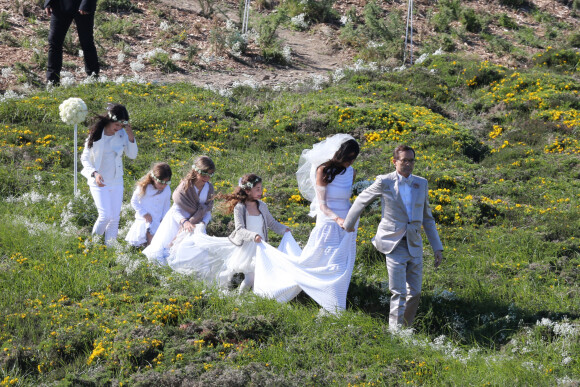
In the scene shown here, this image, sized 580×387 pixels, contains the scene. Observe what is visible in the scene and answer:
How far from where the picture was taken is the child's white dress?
7.91 metres

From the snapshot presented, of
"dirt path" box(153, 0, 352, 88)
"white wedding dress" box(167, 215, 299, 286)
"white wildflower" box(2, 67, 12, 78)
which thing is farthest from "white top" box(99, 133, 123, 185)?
"white wildflower" box(2, 67, 12, 78)

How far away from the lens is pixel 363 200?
19.8ft

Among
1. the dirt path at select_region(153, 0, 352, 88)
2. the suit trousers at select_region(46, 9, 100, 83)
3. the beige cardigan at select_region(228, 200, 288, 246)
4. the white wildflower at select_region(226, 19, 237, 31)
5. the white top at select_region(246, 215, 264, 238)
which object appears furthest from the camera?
the white wildflower at select_region(226, 19, 237, 31)

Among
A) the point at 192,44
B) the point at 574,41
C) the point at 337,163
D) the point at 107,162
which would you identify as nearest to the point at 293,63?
the point at 192,44

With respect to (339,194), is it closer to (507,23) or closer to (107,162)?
(107,162)

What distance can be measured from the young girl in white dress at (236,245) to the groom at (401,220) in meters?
1.26

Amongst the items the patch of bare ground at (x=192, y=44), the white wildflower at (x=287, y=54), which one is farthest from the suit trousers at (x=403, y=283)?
the white wildflower at (x=287, y=54)

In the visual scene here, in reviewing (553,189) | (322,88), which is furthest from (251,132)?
(553,189)

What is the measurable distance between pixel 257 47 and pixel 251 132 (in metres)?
5.61

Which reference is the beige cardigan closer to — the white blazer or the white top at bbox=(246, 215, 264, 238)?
the white top at bbox=(246, 215, 264, 238)

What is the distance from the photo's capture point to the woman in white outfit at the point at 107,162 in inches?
301

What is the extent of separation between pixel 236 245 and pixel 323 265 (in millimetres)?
958

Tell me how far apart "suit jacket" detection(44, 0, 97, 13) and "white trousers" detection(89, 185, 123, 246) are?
6.52 meters

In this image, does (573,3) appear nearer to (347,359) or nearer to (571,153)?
(571,153)
